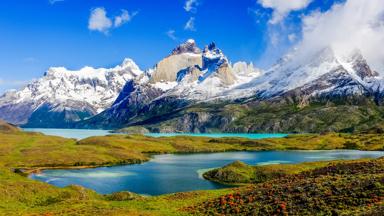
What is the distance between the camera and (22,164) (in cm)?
19500

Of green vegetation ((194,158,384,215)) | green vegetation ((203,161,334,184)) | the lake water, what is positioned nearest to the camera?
green vegetation ((194,158,384,215))

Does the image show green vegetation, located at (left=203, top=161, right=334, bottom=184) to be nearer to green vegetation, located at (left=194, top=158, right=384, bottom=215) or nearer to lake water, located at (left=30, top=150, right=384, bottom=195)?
lake water, located at (left=30, top=150, right=384, bottom=195)

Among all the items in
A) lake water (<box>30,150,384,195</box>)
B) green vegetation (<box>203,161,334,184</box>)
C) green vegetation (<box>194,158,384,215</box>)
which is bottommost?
lake water (<box>30,150,384,195</box>)

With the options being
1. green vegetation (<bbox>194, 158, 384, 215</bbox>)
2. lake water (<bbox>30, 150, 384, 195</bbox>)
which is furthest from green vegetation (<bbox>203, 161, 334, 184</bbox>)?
green vegetation (<bbox>194, 158, 384, 215</bbox>)

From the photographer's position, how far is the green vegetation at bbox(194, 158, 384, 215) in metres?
52.1

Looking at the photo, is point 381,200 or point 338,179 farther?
point 338,179

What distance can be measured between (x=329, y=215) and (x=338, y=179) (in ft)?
42.4

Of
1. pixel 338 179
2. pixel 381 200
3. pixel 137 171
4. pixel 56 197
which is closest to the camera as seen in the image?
pixel 381 200

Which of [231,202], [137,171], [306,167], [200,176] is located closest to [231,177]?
[200,176]

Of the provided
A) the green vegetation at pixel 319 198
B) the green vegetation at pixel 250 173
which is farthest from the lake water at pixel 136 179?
the green vegetation at pixel 319 198

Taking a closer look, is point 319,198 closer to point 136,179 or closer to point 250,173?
point 250,173

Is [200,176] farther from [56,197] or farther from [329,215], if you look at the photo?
[329,215]

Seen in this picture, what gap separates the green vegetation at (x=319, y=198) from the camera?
52.1 m

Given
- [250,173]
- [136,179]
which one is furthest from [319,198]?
[136,179]
